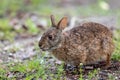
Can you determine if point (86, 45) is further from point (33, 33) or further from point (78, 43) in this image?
point (33, 33)

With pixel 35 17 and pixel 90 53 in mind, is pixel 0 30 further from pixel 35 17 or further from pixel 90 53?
pixel 90 53

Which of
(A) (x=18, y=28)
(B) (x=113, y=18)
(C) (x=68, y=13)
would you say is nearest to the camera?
(A) (x=18, y=28)

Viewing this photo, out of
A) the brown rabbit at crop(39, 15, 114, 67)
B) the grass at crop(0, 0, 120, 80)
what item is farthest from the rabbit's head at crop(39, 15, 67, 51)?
the grass at crop(0, 0, 120, 80)

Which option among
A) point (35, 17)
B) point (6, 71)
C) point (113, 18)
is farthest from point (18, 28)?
point (6, 71)

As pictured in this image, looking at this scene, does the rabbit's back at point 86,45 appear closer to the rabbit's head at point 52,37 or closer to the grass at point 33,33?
the rabbit's head at point 52,37

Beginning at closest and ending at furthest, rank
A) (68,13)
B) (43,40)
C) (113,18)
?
(43,40), (113,18), (68,13)

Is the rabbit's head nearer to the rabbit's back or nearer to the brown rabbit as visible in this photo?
the brown rabbit

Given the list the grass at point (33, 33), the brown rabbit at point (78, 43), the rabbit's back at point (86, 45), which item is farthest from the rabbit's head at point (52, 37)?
the grass at point (33, 33)

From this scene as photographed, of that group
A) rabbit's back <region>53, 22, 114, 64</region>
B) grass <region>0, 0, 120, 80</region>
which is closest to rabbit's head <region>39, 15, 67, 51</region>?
rabbit's back <region>53, 22, 114, 64</region>

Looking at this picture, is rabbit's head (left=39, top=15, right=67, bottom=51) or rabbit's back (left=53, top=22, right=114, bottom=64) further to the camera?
A: rabbit's back (left=53, top=22, right=114, bottom=64)
